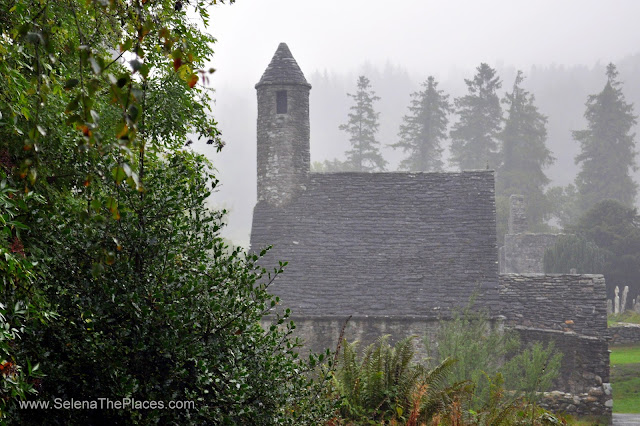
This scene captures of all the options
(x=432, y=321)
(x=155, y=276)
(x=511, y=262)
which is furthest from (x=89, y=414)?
(x=511, y=262)

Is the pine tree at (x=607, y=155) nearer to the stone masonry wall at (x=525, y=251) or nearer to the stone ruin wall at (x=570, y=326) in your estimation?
the stone masonry wall at (x=525, y=251)

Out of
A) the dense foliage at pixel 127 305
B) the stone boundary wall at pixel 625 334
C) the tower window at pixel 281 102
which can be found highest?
the tower window at pixel 281 102

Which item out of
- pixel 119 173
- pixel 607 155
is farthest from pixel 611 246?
pixel 119 173

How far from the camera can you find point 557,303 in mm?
21781

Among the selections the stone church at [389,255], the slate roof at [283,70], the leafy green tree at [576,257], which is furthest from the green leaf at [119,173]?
the leafy green tree at [576,257]

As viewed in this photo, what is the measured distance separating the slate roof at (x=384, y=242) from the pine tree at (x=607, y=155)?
34197 mm

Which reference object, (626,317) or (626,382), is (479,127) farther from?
(626,382)

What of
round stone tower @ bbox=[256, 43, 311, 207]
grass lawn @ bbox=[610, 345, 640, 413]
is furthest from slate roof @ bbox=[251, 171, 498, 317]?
grass lawn @ bbox=[610, 345, 640, 413]

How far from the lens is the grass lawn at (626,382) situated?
1978 cm

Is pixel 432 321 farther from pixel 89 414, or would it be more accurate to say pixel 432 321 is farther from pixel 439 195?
pixel 89 414

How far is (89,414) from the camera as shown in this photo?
5137 millimetres

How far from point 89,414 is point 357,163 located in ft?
171

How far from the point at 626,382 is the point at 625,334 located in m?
6.71

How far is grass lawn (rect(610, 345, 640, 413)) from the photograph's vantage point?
19.8 meters
